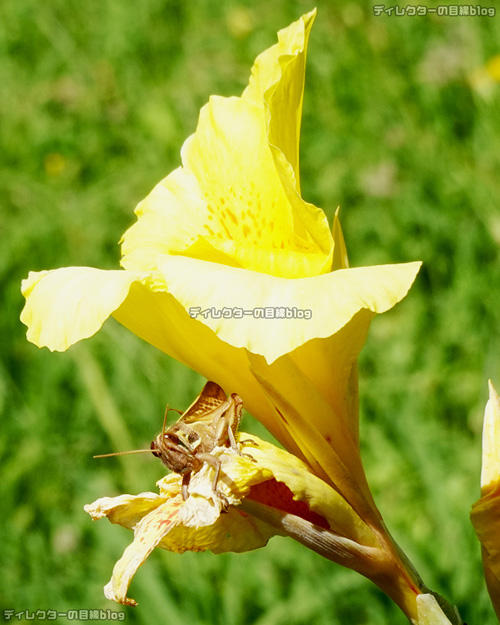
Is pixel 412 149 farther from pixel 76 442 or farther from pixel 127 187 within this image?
pixel 76 442

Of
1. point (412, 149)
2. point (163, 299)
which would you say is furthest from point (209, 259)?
point (412, 149)

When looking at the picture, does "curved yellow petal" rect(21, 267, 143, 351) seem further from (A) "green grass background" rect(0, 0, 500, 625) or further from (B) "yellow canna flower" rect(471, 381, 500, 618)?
(A) "green grass background" rect(0, 0, 500, 625)

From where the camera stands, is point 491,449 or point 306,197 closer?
point 491,449

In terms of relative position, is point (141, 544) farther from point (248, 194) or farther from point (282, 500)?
point (248, 194)

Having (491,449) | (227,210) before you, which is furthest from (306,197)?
(491,449)

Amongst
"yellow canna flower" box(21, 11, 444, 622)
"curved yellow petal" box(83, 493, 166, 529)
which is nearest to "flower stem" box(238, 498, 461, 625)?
"yellow canna flower" box(21, 11, 444, 622)

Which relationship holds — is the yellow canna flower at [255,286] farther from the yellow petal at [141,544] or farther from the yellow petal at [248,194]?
the yellow petal at [141,544]
